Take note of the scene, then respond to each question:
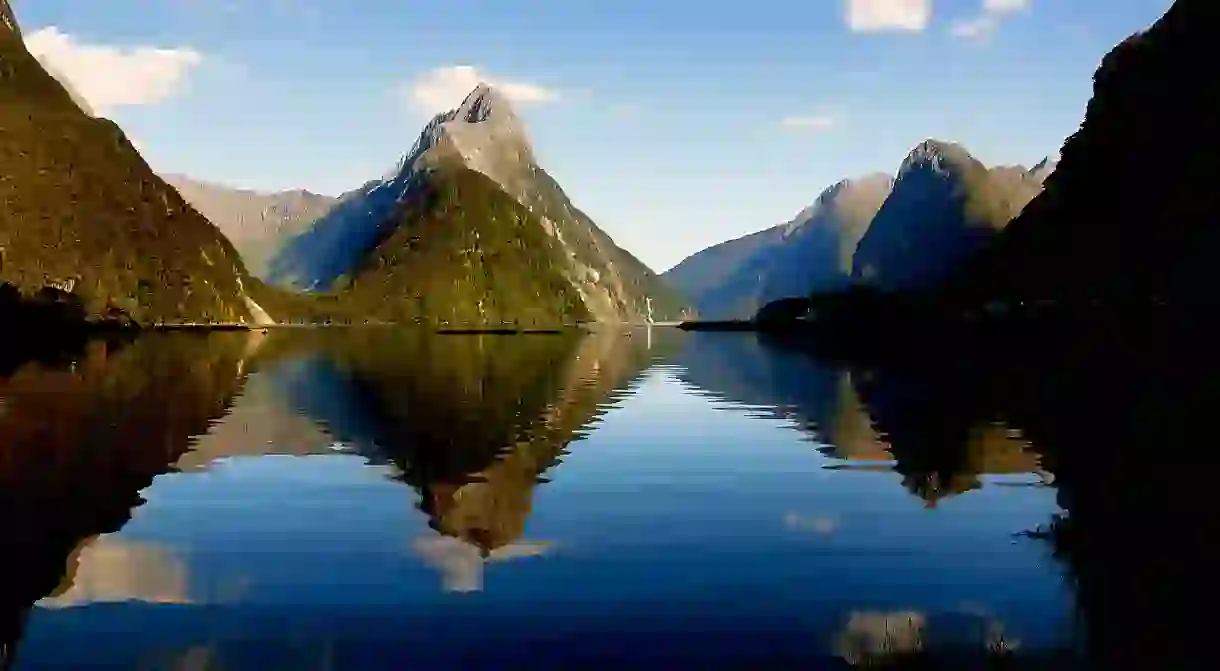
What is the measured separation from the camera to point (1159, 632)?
2456cm

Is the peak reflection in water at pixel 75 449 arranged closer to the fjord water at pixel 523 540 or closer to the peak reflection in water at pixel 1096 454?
the fjord water at pixel 523 540

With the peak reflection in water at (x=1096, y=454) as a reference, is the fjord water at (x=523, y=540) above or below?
below

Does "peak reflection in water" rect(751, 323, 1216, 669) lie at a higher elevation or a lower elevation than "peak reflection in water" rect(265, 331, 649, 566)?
higher

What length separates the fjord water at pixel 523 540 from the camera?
24.2 m

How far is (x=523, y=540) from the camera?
34.8 metres

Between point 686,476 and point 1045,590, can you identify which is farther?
point 686,476

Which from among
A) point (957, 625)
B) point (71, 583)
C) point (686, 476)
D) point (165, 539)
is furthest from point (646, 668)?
point (686, 476)

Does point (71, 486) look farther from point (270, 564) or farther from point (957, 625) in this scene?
point (957, 625)

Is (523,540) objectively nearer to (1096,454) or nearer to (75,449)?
(75,449)

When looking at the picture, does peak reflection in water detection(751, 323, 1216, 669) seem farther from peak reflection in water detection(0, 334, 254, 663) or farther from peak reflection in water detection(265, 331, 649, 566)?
peak reflection in water detection(0, 334, 254, 663)

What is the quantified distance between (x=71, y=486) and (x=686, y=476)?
26458mm

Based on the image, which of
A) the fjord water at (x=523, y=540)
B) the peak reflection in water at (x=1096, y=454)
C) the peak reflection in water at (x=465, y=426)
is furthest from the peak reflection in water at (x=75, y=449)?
the peak reflection in water at (x=1096, y=454)

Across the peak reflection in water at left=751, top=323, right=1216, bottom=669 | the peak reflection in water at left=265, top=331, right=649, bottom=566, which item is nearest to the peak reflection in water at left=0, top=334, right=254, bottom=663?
the peak reflection in water at left=265, top=331, right=649, bottom=566

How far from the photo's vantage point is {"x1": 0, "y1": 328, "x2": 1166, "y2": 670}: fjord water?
24.2 metres
